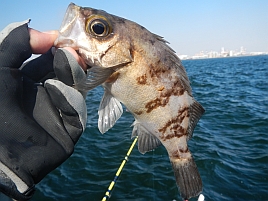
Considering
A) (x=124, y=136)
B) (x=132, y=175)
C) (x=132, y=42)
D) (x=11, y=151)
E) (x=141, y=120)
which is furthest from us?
(x=124, y=136)

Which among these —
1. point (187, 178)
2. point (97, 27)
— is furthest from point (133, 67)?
point (187, 178)

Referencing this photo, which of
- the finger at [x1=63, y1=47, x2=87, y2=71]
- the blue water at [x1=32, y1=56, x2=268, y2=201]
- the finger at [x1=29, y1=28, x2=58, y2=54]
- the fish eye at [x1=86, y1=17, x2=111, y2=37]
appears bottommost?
the blue water at [x1=32, y1=56, x2=268, y2=201]

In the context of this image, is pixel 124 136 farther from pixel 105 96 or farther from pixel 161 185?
pixel 105 96

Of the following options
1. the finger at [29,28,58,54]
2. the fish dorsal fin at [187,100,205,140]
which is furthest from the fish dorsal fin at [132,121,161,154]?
the finger at [29,28,58,54]

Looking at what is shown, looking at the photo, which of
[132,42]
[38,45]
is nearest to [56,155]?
[38,45]

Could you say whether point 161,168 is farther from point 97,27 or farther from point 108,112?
point 97,27

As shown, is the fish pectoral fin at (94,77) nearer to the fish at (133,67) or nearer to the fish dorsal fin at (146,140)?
the fish at (133,67)

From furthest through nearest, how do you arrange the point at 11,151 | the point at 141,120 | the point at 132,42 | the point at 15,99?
1. the point at 141,120
2. the point at 132,42
3. the point at 15,99
4. the point at 11,151

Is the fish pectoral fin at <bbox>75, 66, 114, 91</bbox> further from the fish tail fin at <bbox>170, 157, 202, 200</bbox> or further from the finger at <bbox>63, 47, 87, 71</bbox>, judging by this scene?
the fish tail fin at <bbox>170, 157, 202, 200</bbox>

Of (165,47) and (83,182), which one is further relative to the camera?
(83,182)
